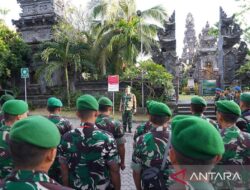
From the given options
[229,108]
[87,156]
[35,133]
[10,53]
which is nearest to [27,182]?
[35,133]

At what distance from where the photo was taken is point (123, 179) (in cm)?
600

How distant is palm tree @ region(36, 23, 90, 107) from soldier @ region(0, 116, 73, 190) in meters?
17.1

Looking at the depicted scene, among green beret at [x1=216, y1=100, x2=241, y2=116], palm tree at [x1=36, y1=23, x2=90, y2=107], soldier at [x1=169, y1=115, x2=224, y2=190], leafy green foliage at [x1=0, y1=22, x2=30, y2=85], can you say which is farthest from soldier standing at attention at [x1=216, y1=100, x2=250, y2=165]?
leafy green foliage at [x1=0, y1=22, x2=30, y2=85]

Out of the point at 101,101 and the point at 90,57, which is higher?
the point at 90,57

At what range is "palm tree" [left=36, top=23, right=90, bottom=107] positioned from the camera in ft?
61.1

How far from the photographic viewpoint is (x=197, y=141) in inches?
61.5

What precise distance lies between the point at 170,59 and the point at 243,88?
16.9ft

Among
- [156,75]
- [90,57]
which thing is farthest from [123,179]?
[90,57]

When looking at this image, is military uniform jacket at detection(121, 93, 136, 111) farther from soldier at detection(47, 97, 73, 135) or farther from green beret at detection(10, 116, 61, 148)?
green beret at detection(10, 116, 61, 148)

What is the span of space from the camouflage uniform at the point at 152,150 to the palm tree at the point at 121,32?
16113 mm

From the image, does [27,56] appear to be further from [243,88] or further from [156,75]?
[243,88]

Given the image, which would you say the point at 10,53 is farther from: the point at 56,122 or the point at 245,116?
the point at 245,116

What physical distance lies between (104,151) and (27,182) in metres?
1.33

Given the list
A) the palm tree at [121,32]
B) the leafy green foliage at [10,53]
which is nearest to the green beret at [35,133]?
the palm tree at [121,32]
